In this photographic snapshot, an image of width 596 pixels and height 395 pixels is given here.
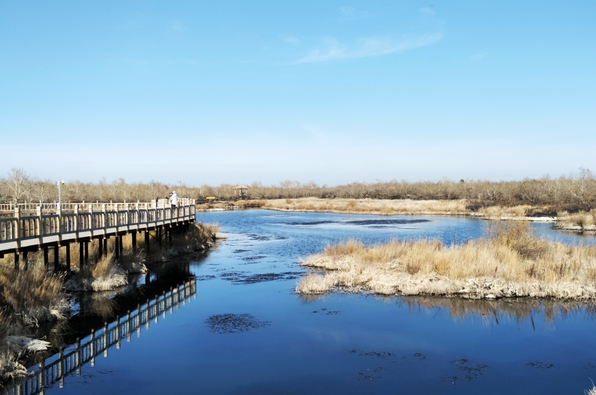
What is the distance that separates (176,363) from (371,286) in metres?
9.79

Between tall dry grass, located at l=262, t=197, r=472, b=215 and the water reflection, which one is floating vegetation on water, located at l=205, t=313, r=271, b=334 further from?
tall dry grass, located at l=262, t=197, r=472, b=215

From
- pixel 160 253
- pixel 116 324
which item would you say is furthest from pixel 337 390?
pixel 160 253

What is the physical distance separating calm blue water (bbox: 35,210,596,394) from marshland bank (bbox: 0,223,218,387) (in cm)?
187

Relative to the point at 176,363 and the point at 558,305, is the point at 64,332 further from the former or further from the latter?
the point at 558,305

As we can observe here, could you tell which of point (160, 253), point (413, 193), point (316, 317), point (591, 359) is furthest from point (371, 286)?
point (413, 193)

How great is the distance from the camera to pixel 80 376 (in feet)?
35.8

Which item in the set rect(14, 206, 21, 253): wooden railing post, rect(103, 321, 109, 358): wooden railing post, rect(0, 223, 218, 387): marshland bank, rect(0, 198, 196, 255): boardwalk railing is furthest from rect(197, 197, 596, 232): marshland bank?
rect(14, 206, 21, 253): wooden railing post

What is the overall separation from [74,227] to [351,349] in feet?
40.2

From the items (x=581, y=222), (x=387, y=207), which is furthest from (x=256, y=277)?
(x=387, y=207)

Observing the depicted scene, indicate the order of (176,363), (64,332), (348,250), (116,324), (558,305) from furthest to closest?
1. (348,250)
2. (558,305)
3. (116,324)
4. (64,332)
5. (176,363)

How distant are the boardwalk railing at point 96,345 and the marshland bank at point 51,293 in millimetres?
491

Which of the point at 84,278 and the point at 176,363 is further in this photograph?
the point at 84,278

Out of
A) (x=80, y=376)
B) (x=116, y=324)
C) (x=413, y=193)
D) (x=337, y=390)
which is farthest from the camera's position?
(x=413, y=193)

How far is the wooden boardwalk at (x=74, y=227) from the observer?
50.1 ft
